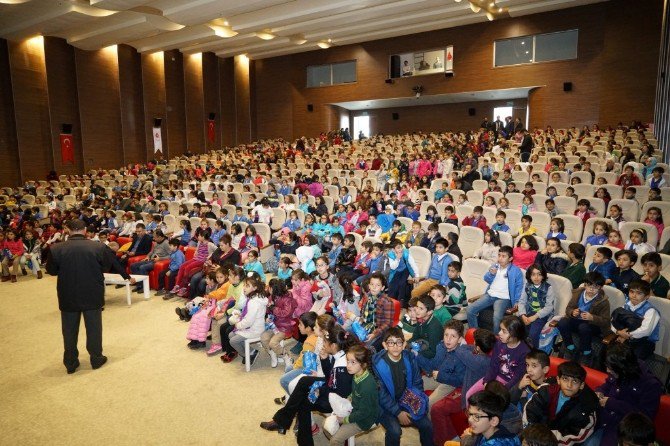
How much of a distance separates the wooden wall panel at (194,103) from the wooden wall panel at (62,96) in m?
5.49

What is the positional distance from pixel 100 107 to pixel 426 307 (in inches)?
761

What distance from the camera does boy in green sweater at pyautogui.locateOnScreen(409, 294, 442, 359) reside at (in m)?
3.62

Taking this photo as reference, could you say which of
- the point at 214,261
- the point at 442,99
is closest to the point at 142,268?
the point at 214,261

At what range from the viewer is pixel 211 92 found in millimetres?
23391

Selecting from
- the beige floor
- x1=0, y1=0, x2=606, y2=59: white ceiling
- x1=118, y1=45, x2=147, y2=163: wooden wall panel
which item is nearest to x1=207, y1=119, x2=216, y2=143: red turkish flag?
x1=0, y1=0, x2=606, y2=59: white ceiling

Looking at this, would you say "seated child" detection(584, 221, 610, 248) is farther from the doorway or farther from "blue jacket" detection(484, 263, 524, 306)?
the doorway

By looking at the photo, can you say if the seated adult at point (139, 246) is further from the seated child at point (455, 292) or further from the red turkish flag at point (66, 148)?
the red turkish flag at point (66, 148)

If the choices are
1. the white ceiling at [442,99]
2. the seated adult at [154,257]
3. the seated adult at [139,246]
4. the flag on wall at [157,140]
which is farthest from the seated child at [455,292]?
the flag on wall at [157,140]

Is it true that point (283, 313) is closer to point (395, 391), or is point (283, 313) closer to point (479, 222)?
point (395, 391)

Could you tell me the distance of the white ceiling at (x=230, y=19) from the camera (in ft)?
45.3

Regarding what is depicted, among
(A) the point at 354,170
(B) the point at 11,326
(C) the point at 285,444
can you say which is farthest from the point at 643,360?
(A) the point at 354,170

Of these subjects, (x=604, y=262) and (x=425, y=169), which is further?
(x=425, y=169)

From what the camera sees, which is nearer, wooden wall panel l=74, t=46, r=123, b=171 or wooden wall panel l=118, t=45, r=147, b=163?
wooden wall panel l=74, t=46, r=123, b=171

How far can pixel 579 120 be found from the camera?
1717 centimetres
